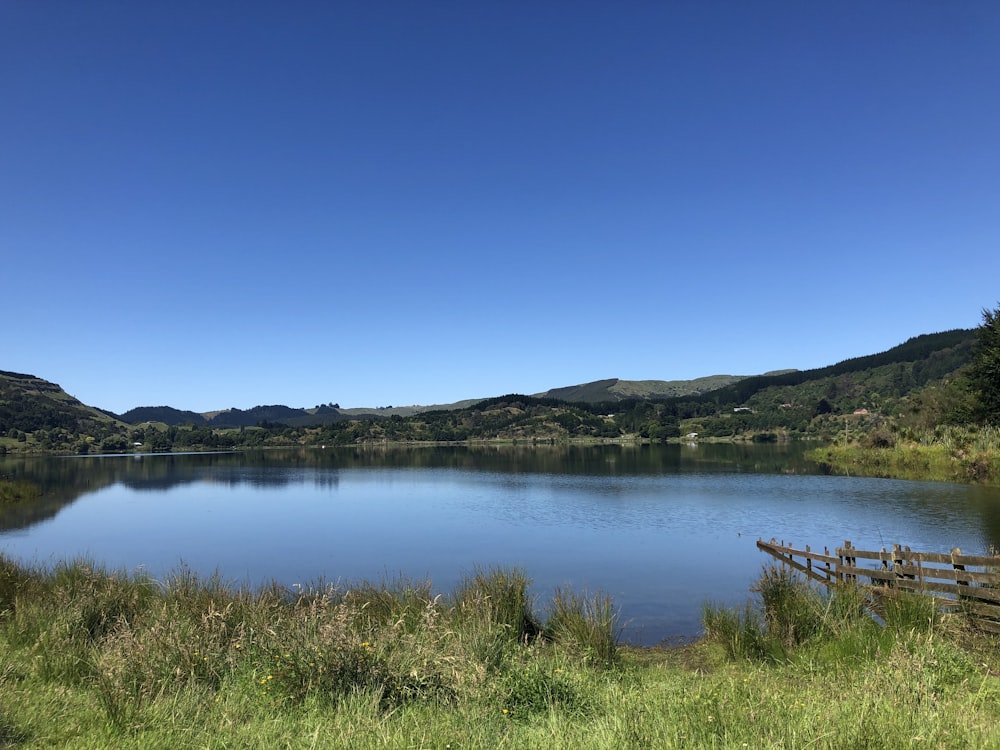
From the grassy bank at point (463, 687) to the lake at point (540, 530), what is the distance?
18.6 ft

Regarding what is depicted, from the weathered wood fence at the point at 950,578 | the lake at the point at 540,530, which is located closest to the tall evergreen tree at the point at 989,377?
the lake at the point at 540,530

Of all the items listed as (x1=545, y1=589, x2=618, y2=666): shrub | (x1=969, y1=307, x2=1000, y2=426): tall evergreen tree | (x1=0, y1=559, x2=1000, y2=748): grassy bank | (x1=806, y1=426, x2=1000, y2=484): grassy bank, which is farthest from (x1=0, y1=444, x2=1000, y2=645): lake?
(x1=969, y1=307, x2=1000, y2=426): tall evergreen tree

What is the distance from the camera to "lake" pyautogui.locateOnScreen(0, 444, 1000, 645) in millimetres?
22277

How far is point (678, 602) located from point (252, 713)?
586 inches

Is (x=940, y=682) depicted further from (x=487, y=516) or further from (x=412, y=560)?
(x=487, y=516)

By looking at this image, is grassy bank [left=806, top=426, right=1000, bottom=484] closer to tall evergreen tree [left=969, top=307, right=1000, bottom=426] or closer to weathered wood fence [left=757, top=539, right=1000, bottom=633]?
tall evergreen tree [left=969, top=307, right=1000, bottom=426]

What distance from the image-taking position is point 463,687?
6.82m

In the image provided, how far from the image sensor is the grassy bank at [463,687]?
Result: 550 cm

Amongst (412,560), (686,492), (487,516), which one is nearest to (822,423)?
(686,492)

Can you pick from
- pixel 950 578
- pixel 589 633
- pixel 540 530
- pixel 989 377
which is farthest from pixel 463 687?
pixel 989 377

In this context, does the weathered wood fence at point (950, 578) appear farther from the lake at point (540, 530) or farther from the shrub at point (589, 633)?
the shrub at point (589, 633)

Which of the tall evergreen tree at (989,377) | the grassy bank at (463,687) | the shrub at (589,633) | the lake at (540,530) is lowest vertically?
the lake at (540,530)

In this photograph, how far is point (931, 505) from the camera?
35406 mm

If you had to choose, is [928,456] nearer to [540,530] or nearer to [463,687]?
[540,530]
